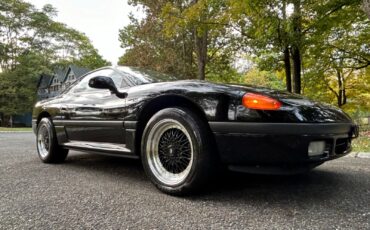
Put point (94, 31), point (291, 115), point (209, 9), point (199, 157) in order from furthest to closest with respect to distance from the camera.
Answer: point (94, 31), point (209, 9), point (199, 157), point (291, 115)

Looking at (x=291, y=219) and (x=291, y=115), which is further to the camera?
(x=291, y=115)

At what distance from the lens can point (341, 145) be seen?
2.23m

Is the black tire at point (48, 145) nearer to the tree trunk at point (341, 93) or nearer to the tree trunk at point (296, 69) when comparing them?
the tree trunk at point (296, 69)

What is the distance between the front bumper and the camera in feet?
6.21

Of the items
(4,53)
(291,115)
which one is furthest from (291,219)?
(4,53)

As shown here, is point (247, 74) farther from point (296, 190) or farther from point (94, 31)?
point (296, 190)

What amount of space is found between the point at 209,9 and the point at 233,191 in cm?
871

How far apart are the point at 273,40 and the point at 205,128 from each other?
7.52m

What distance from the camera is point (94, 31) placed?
33469 mm

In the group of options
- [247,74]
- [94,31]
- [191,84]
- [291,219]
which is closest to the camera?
[291,219]

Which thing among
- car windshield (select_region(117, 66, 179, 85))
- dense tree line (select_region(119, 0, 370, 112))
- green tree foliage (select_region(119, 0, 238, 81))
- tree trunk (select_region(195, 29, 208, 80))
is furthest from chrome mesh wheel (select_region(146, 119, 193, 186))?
tree trunk (select_region(195, 29, 208, 80))

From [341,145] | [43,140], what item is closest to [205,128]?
[341,145]

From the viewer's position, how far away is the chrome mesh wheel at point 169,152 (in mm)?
2242

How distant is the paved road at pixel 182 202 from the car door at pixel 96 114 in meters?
0.41
